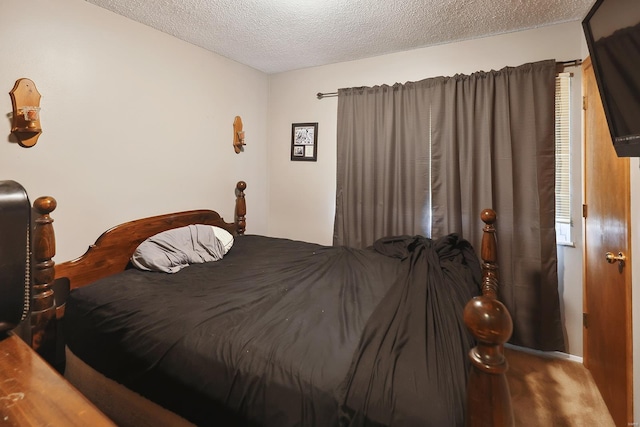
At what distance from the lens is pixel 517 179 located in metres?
2.54

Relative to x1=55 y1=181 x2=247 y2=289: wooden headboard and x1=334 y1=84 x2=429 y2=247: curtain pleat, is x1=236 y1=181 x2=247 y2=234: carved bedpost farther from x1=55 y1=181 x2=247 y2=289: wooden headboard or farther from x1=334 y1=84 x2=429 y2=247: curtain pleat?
x1=334 y1=84 x2=429 y2=247: curtain pleat

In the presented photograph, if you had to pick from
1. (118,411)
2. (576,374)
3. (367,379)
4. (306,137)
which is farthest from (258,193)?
(576,374)

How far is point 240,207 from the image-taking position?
131 inches

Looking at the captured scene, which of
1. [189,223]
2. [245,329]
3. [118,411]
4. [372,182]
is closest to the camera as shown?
[245,329]

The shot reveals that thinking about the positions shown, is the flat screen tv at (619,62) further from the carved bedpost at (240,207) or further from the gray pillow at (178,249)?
the carved bedpost at (240,207)

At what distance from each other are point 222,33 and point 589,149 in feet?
9.54

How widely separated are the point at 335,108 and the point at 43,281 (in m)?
2.72

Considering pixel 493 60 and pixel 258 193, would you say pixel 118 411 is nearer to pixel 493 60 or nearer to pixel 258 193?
pixel 258 193

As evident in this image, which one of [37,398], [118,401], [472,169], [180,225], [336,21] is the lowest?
[118,401]

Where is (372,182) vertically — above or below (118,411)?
above

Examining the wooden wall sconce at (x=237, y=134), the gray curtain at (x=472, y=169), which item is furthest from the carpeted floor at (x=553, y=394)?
the wooden wall sconce at (x=237, y=134)

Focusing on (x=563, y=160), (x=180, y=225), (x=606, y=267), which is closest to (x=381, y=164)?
(x=563, y=160)

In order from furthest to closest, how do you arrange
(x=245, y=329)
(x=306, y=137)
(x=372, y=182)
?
1. (x=306, y=137)
2. (x=372, y=182)
3. (x=245, y=329)

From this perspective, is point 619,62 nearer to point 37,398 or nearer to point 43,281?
point 37,398
